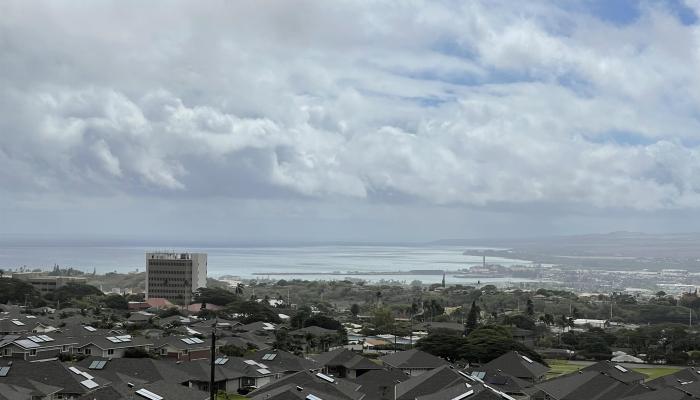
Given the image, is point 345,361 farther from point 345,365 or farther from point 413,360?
point 413,360

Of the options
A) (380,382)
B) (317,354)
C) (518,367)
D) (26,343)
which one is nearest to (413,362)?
(380,382)

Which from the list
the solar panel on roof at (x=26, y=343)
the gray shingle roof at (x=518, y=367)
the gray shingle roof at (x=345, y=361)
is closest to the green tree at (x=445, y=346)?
the gray shingle roof at (x=518, y=367)

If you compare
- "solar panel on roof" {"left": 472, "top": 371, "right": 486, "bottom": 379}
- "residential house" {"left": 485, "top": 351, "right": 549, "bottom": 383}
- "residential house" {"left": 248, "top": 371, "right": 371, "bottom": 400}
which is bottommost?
"residential house" {"left": 485, "top": 351, "right": 549, "bottom": 383}

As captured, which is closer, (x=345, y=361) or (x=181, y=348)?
(x=345, y=361)

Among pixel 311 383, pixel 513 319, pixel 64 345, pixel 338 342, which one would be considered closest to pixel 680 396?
pixel 311 383

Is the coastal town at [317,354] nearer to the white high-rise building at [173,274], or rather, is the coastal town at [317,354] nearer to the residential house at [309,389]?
the residential house at [309,389]

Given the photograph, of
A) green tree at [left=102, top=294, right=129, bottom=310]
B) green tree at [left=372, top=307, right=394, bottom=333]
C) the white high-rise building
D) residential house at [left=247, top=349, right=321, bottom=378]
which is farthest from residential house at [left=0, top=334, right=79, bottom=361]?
the white high-rise building

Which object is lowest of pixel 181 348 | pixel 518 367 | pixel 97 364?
pixel 518 367

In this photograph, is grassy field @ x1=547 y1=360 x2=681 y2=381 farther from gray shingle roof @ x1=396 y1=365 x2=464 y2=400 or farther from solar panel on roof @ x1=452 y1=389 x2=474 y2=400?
solar panel on roof @ x1=452 y1=389 x2=474 y2=400
